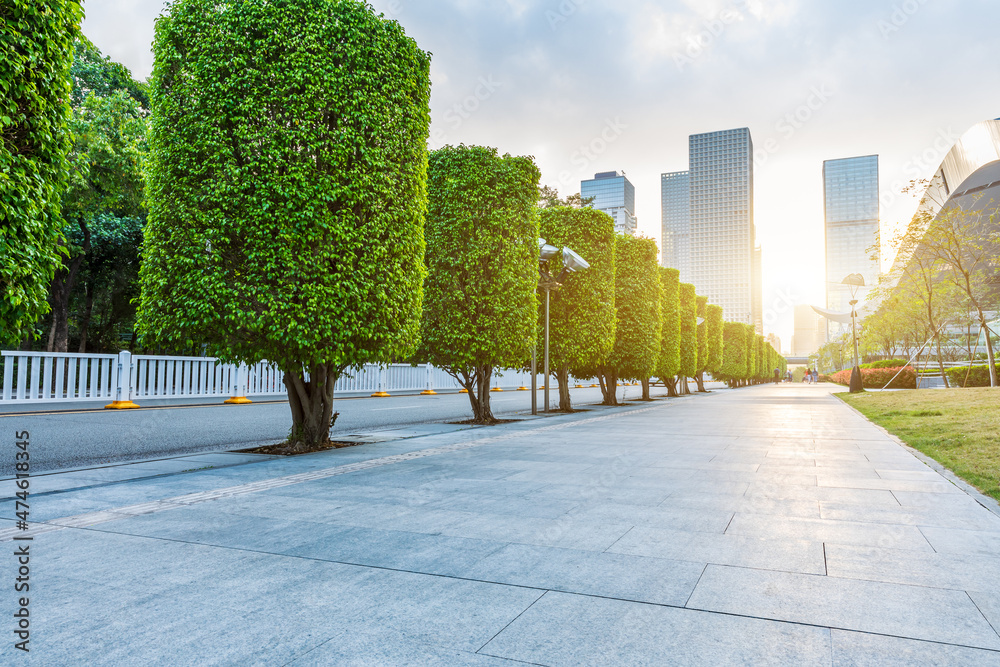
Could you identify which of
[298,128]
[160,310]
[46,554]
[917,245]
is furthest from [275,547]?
[917,245]

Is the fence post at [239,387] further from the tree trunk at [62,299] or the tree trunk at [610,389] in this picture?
the tree trunk at [610,389]

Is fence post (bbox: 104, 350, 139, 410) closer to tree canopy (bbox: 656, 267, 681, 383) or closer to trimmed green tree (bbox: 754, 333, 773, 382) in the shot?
tree canopy (bbox: 656, 267, 681, 383)

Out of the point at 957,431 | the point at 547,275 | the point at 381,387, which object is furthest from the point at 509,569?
the point at 381,387

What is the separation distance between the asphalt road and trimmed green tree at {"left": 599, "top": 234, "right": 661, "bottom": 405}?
8.20 meters

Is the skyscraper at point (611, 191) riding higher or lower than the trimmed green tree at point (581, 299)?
higher

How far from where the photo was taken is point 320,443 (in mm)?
9047

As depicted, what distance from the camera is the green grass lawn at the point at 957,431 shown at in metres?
7.12

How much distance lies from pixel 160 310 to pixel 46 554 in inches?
185

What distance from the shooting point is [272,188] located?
25.6 feet

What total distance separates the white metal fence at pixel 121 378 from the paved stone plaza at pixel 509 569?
5.31 metres

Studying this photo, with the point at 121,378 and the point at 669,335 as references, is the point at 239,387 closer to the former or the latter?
the point at 121,378

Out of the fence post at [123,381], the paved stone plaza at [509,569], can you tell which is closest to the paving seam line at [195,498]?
the paved stone plaza at [509,569]

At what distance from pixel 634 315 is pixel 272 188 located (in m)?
16.8

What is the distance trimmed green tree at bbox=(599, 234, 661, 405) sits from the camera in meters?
22.4
